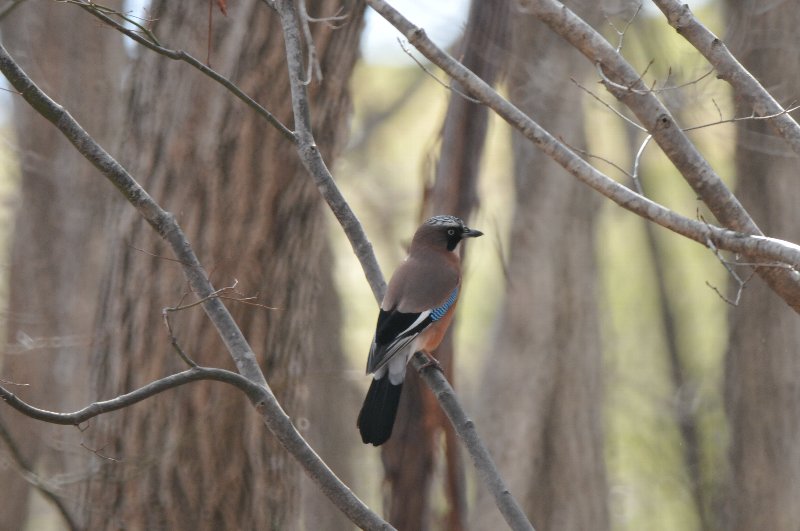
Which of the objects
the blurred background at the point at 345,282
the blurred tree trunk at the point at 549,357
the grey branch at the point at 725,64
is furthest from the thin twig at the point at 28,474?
the blurred tree trunk at the point at 549,357

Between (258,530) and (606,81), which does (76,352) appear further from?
(606,81)

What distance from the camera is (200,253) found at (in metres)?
6.32

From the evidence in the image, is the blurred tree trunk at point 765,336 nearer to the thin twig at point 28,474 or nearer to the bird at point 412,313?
the bird at point 412,313

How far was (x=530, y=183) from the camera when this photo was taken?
1157 centimetres

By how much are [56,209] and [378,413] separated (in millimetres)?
6797

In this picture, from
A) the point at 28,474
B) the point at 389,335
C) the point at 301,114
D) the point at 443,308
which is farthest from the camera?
the point at 443,308

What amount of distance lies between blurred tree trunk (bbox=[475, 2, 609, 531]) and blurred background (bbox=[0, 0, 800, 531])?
0.02 metres

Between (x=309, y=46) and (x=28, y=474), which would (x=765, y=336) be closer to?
(x=309, y=46)

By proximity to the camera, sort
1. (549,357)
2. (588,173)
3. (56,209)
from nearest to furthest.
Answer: (588,173) < (56,209) < (549,357)

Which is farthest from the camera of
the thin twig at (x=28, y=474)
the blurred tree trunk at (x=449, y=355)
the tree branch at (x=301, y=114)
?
the blurred tree trunk at (x=449, y=355)

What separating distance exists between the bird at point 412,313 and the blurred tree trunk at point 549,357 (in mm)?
4623

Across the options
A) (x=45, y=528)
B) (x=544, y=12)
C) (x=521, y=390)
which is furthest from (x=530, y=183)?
(x=45, y=528)

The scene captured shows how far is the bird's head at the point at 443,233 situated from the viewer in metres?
6.55

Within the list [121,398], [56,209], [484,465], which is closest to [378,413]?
[484,465]
